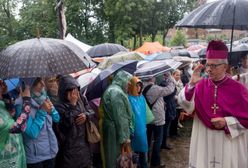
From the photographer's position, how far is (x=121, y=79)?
5039mm

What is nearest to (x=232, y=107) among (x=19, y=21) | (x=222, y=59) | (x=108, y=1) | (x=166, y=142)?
(x=222, y=59)

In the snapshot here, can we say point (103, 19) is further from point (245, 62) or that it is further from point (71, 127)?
point (71, 127)

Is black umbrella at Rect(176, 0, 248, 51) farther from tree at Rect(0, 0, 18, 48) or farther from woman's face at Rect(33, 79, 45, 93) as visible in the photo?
tree at Rect(0, 0, 18, 48)

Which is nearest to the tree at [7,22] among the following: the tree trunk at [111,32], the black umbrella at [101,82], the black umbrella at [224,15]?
the tree trunk at [111,32]

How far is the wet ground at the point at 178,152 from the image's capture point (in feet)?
22.0

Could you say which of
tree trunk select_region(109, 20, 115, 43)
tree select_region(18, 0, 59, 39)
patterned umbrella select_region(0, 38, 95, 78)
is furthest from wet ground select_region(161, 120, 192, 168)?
tree select_region(18, 0, 59, 39)

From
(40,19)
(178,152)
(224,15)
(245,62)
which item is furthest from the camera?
(40,19)

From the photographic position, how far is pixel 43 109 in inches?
149

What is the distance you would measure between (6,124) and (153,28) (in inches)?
1122

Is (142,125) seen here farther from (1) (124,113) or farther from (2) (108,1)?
(2) (108,1)

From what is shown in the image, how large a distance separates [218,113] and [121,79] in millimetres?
1865

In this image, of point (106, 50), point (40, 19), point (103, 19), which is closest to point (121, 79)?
point (106, 50)

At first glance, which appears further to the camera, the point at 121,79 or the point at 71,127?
the point at 121,79

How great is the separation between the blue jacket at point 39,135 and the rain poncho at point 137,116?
1.57m
